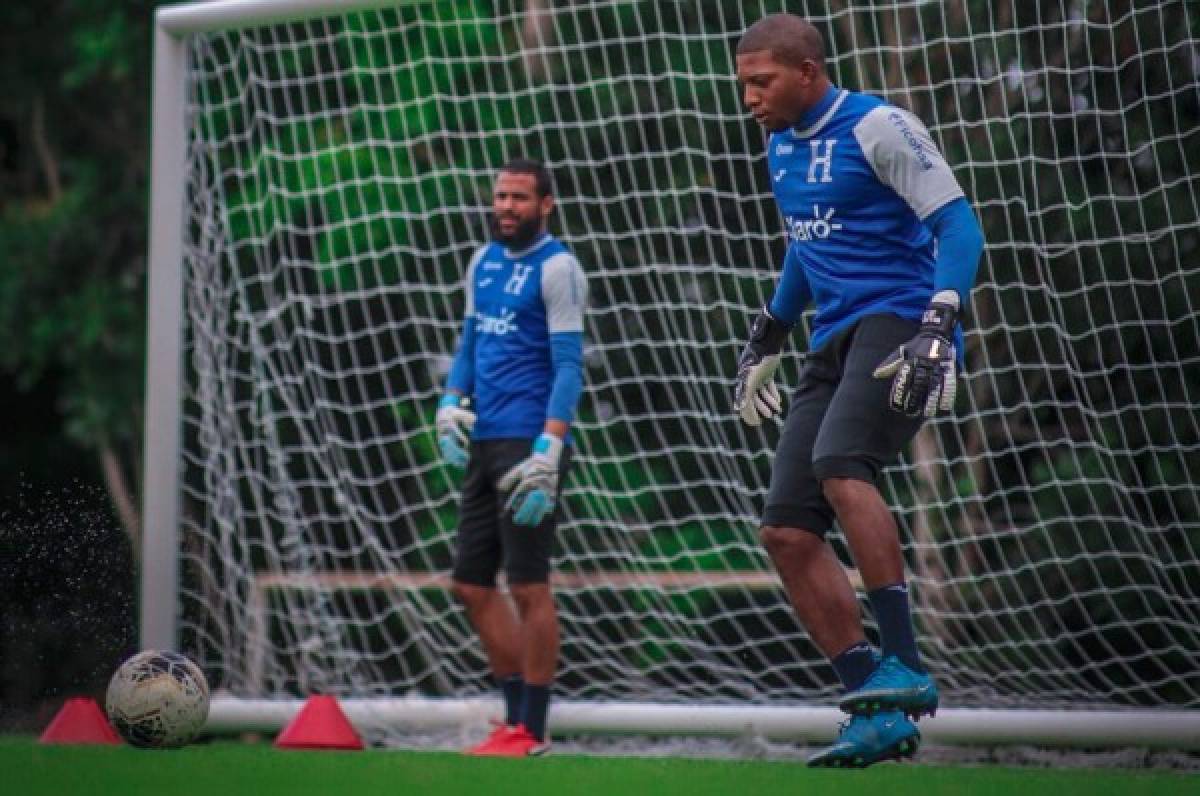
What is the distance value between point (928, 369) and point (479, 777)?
4.65 feet

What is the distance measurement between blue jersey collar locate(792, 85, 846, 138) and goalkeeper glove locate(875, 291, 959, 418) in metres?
0.60

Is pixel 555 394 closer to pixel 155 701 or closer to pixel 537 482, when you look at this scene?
pixel 537 482

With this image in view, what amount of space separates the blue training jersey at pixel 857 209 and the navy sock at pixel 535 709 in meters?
1.80

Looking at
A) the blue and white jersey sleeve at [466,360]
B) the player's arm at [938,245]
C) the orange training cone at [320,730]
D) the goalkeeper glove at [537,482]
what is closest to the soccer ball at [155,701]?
the orange training cone at [320,730]

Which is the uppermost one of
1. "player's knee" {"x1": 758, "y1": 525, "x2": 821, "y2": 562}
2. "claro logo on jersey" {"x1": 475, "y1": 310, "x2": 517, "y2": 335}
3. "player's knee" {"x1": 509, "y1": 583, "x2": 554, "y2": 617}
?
"claro logo on jersey" {"x1": 475, "y1": 310, "x2": 517, "y2": 335}

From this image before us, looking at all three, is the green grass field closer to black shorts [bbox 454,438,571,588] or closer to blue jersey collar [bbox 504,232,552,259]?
black shorts [bbox 454,438,571,588]

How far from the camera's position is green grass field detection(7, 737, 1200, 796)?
4.29 metres

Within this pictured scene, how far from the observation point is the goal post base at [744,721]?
5.81 m

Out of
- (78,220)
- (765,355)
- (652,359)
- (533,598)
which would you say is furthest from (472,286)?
(78,220)

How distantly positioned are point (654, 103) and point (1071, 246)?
1654 mm

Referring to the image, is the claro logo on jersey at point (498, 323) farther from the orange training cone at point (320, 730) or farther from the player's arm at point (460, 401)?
the orange training cone at point (320, 730)

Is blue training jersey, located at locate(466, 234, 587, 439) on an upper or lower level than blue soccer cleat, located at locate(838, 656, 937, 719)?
upper

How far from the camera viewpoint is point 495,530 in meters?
6.25

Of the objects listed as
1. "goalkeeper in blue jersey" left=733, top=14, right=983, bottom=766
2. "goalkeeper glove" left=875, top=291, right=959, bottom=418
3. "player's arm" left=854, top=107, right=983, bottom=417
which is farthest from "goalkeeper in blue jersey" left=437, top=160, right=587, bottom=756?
"goalkeeper glove" left=875, top=291, right=959, bottom=418
